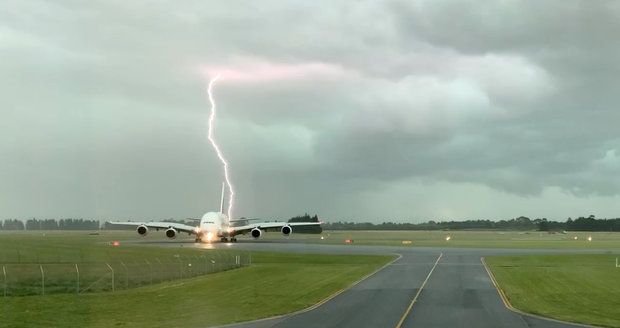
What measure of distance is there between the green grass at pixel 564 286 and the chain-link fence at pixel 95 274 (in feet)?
75.5

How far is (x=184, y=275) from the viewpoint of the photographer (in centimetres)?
4872

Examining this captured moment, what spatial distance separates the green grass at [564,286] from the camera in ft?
104

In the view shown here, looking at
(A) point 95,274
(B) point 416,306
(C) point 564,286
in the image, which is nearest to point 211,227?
(A) point 95,274

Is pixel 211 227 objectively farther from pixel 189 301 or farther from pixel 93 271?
pixel 189 301

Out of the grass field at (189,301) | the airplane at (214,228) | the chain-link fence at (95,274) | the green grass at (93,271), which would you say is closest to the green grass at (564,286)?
the grass field at (189,301)

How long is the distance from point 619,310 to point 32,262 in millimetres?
46714

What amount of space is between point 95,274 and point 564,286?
31828 millimetres

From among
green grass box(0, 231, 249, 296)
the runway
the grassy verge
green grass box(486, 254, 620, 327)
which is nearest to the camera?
the runway

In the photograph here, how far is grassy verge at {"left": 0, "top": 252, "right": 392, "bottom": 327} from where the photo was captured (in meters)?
28.3

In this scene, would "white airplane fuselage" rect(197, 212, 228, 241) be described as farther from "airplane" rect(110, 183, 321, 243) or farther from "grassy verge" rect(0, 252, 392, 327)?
"grassy verge" rect(0, 252, 392, 327)

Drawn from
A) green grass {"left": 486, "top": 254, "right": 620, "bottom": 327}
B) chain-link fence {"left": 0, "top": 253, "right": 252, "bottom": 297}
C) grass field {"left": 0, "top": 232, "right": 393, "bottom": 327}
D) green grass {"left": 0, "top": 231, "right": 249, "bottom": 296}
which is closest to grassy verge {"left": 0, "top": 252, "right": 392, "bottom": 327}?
grass field {"left": 0, "top": 232, "right": 393, "bottom": 327}

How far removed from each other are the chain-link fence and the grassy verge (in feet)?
6.08

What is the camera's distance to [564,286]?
43031 mm

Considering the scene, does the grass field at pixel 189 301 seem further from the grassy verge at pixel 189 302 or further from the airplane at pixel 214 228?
the airplane at pixel 214 228
